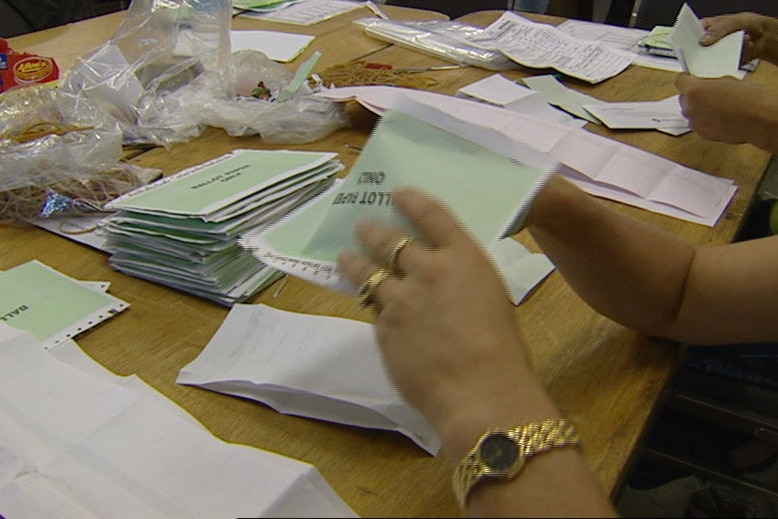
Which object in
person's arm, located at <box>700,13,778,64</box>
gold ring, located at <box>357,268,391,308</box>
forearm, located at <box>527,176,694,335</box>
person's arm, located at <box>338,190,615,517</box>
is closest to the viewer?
person's arm, located at <box>338,190,615,517</box>

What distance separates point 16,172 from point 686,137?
1.05 metres

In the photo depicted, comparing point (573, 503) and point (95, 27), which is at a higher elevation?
point (573, 503)

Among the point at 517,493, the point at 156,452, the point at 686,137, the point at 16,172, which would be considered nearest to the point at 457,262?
the point at 517,493

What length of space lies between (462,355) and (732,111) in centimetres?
86

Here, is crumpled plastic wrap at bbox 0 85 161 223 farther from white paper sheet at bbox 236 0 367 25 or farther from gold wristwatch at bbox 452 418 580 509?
white paper sheet at bbox 236 0 367 25

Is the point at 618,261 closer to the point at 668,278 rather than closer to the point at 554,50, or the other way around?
the point at 668,278

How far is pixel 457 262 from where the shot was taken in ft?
1.60

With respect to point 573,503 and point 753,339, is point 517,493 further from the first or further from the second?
point 753,339

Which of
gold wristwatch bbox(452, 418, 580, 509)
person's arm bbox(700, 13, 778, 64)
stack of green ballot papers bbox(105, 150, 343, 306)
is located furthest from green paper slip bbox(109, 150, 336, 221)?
person's arm bbox(700, 13, 778, 64)

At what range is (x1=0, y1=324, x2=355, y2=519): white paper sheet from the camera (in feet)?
1.75

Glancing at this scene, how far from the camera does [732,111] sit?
110cm

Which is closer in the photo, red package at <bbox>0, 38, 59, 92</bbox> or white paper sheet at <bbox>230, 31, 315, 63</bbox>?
red package at <bbox>0, 38, 59, 92</bbox>

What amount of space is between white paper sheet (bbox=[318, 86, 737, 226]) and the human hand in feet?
1.63

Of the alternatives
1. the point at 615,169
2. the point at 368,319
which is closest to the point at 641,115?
the point at 615,169
